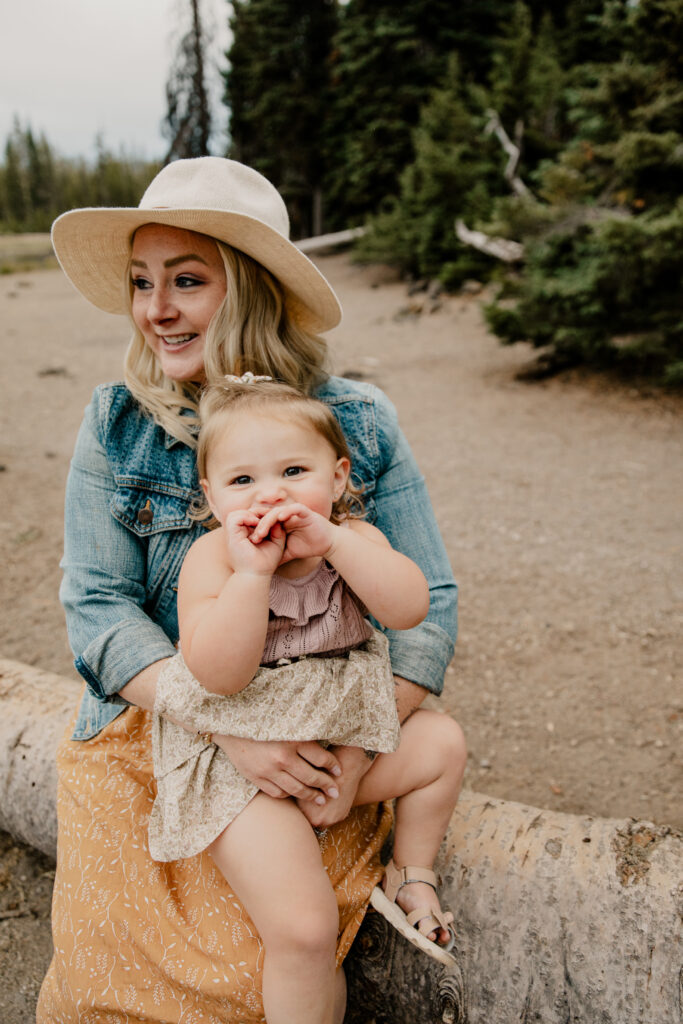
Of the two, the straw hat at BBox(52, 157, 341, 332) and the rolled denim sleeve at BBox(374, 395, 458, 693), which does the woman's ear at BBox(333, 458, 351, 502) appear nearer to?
the rolled denim sleeve at BBox(374, 395, 458, 693)

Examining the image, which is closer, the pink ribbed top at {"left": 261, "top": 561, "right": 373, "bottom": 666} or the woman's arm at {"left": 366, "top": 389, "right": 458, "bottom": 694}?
the pink ribbed top at {"left": 261, "top": 561, "right": 373, "bottom": 666}

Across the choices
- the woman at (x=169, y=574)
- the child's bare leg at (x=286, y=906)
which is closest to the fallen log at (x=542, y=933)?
the woman at (x=169, y=574)

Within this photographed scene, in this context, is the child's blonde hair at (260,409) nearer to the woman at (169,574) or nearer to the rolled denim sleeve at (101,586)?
the woman at (169,574)

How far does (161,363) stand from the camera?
1898mm

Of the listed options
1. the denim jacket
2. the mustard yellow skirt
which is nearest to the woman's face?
the denim jacket

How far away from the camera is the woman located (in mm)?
1469

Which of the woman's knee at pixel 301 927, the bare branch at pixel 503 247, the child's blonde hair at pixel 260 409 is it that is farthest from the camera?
the bare branch at pixel 503 247

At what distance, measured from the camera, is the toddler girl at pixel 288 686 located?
1.33 metres

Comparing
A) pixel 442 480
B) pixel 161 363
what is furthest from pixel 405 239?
pixel 161 363

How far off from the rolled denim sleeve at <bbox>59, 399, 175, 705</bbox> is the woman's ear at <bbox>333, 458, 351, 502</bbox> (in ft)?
→ 1.89

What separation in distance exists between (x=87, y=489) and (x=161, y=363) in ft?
1.31

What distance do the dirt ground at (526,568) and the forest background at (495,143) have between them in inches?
38.3

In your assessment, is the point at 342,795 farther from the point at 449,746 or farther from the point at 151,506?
the point at 151,506

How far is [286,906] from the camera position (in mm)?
1320
